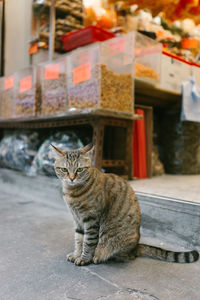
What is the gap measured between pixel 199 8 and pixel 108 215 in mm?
3711

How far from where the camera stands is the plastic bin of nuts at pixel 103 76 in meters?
2.32

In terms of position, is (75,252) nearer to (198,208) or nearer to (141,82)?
(198,208)

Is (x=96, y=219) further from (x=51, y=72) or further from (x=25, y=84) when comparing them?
(x=25, y=84)

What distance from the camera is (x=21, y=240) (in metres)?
1.73

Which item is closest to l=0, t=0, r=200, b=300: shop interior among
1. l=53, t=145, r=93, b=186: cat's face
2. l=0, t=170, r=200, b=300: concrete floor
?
l=0, t=170, r=200, b=300: concrete floor

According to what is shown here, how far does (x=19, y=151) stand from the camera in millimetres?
3242

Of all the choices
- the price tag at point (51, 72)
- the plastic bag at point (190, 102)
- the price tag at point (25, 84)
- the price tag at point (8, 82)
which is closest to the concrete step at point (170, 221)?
the plastic bag at point (190, 102)

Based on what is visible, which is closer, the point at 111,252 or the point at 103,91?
the point at 111,252

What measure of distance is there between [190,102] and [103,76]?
130cm

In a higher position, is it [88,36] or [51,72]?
[88,36]

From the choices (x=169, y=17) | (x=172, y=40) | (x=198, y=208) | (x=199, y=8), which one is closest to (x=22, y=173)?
(x=198, y=208)

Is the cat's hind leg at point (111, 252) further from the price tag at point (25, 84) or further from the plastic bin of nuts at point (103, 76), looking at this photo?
the price tag at point (25, 84)

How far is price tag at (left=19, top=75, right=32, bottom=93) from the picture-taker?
310 centimetres

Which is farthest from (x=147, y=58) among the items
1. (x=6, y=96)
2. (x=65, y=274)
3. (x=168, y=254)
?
(x=65, y=274)
